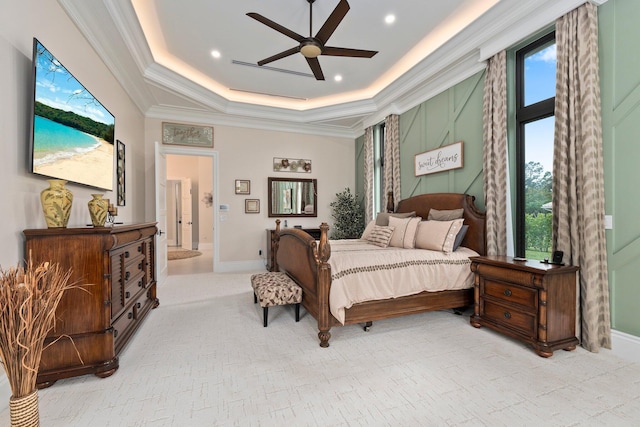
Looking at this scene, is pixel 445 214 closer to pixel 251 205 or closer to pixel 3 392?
pixel 251 205

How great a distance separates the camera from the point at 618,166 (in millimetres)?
2344

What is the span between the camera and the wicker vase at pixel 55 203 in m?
1.97

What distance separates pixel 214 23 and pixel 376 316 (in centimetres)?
368

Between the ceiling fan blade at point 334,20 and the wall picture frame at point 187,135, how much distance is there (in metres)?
3.57

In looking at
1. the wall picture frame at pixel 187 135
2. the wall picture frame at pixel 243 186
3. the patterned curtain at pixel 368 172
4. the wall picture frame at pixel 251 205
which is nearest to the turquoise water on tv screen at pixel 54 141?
the wall picture frame at pixel 187 135

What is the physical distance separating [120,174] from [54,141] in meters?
1.78

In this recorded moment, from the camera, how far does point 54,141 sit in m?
2.16

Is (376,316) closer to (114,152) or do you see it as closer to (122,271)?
(122,271)

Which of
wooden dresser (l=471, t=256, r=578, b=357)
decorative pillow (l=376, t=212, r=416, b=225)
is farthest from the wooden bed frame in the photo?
wooden dresser (l=471, t=256, r=578, b=357)

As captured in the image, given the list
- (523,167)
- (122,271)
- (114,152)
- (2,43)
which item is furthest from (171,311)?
(523,167)

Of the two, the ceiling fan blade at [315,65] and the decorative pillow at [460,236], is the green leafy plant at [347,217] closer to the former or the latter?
the decorative pillow at [460,236]

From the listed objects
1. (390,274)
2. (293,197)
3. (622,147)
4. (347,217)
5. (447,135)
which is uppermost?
(447,135)

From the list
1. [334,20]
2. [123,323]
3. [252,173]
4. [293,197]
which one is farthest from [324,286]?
[252,173]

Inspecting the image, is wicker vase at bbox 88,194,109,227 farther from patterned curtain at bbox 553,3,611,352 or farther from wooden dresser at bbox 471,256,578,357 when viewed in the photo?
patterned curtain at bbox 553,3,611,352
